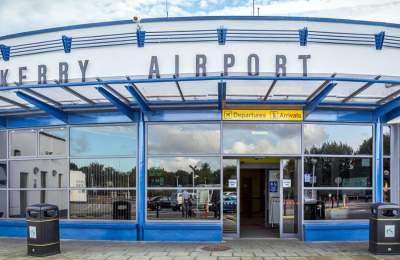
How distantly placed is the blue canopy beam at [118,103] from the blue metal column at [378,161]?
23.0 ft

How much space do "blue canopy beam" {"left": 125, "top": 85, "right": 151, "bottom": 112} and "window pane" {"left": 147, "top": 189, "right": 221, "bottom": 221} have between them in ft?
7.81

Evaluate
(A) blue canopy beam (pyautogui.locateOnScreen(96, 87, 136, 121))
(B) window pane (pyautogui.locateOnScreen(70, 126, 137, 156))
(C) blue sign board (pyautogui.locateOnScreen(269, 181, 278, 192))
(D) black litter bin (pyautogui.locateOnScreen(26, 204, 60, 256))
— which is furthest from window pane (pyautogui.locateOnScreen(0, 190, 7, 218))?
(C) blue sign board (pyautogui.locateOnScreen(269, 181, 278, 192))

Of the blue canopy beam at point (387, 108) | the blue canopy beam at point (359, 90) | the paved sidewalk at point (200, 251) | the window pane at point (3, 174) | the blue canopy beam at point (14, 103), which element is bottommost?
the paved sidewalk at point (200, 251)

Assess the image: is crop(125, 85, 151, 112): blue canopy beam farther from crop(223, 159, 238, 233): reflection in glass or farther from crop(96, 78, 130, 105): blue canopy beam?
crop(223, 159, 238, 233): reflection in glass

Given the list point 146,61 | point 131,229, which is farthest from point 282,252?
point 146,61

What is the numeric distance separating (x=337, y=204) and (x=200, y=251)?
437 cm

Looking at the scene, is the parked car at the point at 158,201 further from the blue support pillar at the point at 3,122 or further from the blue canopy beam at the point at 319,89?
the blue support pillar at the point at 3,122

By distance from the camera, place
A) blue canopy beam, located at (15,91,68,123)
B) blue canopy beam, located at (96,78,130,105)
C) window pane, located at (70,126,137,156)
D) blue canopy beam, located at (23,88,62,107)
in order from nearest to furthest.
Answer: blue canopy beam, located at (96,78,130,105)
blue canopy beam, located at (23,88,62,107)
blue canopy beam, located at (15,91,68,123)
window pane, located at (70,126,137,156)

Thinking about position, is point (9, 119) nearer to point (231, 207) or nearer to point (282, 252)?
point (231, 207)

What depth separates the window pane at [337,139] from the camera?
506 inches

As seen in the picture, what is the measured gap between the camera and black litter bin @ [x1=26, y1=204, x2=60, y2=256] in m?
10.6

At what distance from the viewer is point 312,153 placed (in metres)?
12.9

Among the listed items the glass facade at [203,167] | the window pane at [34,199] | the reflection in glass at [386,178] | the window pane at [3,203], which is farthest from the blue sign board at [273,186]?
the window pane at [3,203]

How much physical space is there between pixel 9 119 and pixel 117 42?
582 cm
